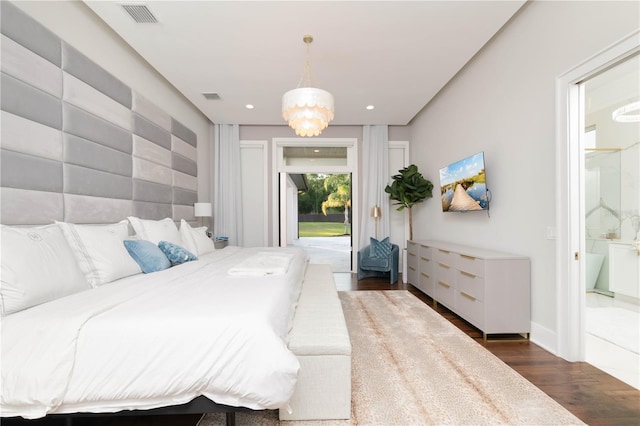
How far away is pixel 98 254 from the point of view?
211 centimetres

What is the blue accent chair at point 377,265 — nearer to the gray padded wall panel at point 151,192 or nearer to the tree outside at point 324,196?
the gray padded wall panel at point 151,192

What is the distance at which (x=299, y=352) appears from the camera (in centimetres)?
154

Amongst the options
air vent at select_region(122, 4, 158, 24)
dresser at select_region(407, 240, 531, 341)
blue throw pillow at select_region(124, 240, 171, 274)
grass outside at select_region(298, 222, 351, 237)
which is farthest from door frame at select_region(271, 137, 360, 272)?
grass outside at select_region(298, 222, 351, 237)

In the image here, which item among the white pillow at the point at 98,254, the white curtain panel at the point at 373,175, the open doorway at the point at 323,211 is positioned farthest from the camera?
the open doorway at the point at 323,211

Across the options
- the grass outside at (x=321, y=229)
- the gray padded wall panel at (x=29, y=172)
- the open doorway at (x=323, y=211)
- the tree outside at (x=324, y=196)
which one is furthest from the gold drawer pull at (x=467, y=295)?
the grass outside at (x=321, y=229)

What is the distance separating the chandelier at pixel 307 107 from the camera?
8.61 ft

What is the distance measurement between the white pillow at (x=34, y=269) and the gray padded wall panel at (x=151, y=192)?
1371mm

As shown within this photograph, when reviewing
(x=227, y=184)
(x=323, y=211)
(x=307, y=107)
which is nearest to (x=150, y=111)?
(x=307, y=107)

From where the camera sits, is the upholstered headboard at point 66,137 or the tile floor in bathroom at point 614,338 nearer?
the upholstered headboard at point 66,137

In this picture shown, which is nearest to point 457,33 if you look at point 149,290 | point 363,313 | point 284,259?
point 284,259

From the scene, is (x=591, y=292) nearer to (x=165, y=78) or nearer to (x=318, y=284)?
(x=318, y=284)

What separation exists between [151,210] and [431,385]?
326 centimetres

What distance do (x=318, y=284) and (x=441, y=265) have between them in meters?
1.62

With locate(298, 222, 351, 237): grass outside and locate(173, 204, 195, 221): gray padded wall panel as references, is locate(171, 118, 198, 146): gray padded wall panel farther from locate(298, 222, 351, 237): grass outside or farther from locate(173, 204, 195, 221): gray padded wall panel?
locate(298, 222, 351, 237): grass outside
